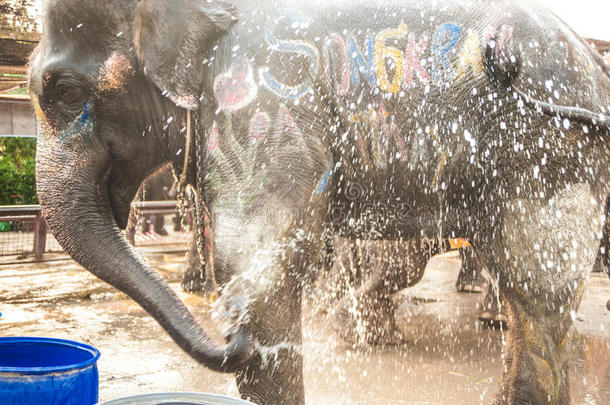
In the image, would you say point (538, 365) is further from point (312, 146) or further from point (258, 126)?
point (258, 126)

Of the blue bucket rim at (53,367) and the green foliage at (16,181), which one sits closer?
the blue bucket rim at (53,367)

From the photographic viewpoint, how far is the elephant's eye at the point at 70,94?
7.46ft

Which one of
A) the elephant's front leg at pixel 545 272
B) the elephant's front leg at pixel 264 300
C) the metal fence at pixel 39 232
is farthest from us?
the metal fence at pixel 39 232

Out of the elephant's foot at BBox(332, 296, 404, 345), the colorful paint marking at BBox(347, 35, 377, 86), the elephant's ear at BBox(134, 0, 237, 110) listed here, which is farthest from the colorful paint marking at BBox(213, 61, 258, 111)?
the elephant's foot at BBox(332, 296, 404, 345)

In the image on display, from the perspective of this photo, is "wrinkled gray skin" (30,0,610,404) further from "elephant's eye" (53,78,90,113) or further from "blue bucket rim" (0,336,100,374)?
"blue bucket rim" (0,336,100,374)

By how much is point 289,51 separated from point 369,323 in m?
2.25

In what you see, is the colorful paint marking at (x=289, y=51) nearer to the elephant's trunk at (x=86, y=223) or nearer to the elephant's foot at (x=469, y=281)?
the elephant's trunk at (x=86, y=223)

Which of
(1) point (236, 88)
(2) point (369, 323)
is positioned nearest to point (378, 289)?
(2) point (369, 323)

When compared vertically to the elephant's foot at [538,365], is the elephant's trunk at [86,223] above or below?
above

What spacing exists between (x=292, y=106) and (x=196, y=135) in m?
0.38

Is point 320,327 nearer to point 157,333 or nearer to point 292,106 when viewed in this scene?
point 157,333

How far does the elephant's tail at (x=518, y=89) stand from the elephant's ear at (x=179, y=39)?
38.6 inches

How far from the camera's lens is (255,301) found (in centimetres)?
212

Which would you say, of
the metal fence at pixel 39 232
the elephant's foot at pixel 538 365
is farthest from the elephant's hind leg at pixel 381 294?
the metal fence at pixel 39 232
